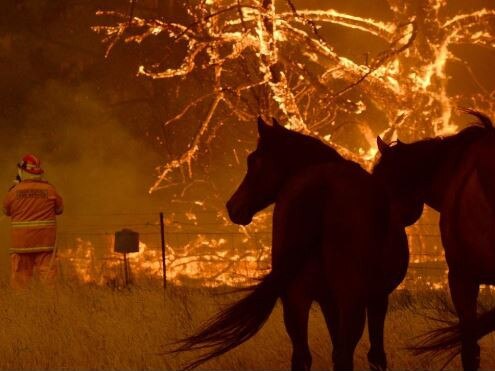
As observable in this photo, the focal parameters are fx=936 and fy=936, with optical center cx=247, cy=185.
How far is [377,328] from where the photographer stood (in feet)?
16.7

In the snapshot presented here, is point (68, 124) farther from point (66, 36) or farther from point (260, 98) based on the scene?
point (260, 98)

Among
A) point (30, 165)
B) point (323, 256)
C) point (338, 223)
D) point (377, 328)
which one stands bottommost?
point (377, 328)

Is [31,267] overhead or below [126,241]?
below

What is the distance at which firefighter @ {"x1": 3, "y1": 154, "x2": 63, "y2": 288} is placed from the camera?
33.2 ft

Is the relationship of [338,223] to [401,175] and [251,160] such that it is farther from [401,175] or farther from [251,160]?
[401,175]

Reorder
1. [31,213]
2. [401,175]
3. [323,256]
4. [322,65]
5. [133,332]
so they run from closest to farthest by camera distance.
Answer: [323,256], [401,175], [133,332], [31,213], [322,65]

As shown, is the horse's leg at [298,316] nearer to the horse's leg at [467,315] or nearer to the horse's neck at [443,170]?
the horse's leg at [467,315]

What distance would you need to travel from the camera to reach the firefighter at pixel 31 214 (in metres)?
10.1

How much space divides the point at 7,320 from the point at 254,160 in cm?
427

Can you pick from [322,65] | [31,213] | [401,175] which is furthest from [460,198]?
[322,65]

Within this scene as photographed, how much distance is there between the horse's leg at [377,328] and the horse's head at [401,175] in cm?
54

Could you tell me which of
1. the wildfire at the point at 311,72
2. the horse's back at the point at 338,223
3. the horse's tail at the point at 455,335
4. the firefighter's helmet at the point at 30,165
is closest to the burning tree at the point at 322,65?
the wildfire at the point at 311,72

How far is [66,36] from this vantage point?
67.8ft

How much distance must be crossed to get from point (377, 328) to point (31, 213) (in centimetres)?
594
